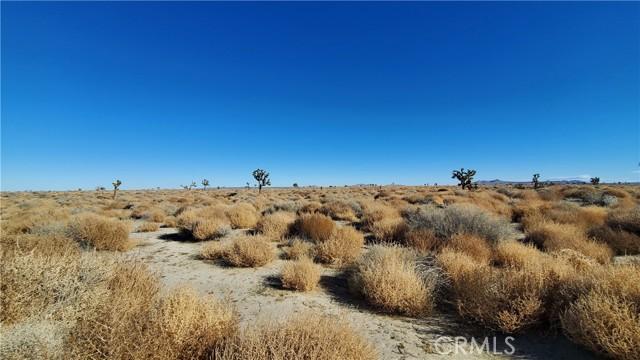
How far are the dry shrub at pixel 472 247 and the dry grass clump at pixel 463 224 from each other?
1.10 m

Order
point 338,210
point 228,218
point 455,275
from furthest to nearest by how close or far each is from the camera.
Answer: point 338,210 → point 228,218 → point 455,275

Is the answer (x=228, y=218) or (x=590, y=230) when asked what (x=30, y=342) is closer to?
(x=228, y=218)

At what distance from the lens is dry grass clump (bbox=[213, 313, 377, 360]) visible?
2.53 m

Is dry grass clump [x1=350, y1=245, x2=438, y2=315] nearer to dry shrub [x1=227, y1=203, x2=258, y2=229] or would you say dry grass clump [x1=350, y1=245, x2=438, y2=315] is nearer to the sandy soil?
the sandy soil

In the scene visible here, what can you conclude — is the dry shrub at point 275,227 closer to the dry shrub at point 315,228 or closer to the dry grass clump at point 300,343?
the dry shrub at point 315,228

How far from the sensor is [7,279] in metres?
3.25

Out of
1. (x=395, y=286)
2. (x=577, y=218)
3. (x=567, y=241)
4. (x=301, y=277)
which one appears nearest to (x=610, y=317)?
(x=395, y=286)

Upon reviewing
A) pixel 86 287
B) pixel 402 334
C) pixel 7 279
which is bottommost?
pixel 402 334

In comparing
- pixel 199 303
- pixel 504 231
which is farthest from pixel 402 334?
pixel 504 231

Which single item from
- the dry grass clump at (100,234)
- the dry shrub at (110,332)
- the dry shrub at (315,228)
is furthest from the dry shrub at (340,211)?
the dry shrub at (110,332)

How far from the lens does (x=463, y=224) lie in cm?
954

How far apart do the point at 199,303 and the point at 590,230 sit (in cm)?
1179

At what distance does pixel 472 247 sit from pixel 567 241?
117 inches

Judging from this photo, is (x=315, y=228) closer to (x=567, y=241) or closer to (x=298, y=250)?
(x=298, y=250)
